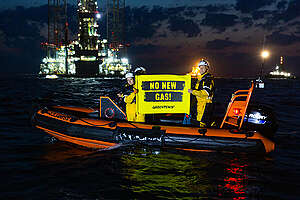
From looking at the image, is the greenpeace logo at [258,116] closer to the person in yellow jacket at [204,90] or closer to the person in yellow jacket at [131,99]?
the person in yellow jacket at [204,90]

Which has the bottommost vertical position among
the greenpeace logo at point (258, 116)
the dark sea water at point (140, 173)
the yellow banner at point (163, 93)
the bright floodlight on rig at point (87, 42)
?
the dark sea water at point (140, 173)

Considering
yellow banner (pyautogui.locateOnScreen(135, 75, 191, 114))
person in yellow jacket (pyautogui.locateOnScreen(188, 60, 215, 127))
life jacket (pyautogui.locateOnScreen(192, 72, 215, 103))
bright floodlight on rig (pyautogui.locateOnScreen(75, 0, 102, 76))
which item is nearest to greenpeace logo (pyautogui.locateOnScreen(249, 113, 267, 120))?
person in yellow jacket (pyautogui.locateOnScreen(188, 60, 215, 127))

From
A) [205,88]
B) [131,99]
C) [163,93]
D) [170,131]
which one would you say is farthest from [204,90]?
[131,99]

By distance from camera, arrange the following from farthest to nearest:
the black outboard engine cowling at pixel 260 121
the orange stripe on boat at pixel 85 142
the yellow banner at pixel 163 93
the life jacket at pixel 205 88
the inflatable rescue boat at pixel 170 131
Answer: the orange stripe on boat at pixel 85 142 → the black outboard engine cowling at pixel 260 121 → the yellow banner at pixel 163 93 → the inflatable rescue boat at pixel 170 131 → the life jacket at pixel 205 88

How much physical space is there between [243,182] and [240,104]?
8.38 ft

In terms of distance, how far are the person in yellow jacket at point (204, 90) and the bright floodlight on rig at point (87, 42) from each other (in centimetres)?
11522

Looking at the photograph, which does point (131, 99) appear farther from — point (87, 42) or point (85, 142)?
point (87, 42)

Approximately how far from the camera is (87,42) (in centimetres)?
11919

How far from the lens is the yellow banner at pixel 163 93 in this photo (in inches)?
262

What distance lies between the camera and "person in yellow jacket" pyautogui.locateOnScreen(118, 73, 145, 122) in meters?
6.79

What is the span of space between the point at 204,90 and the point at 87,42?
395ft

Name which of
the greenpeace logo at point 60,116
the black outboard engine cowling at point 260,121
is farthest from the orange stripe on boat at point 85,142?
the black outboard engine cowling at point 260,121

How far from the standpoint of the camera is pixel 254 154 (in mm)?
6488

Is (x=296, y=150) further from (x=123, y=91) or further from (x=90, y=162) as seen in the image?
(x=90, y=162)
